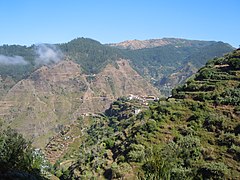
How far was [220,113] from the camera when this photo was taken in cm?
4122

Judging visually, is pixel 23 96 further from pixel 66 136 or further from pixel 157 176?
pixel 157 176

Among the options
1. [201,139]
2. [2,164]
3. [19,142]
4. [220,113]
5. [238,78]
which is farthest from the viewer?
[238,78]

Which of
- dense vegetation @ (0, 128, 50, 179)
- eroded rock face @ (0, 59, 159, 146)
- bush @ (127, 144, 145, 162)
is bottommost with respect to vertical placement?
eroded rock face @ (0, 59, 159, 146)

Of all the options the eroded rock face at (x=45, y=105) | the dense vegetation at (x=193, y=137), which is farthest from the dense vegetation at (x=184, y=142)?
the eroded rock face at (x=45, y=105)

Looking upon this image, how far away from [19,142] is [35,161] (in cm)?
1112

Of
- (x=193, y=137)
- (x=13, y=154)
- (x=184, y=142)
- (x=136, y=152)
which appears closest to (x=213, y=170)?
(x=184, y=142)

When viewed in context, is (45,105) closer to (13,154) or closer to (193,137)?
(193,137)

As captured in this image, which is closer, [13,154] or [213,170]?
[13,154]

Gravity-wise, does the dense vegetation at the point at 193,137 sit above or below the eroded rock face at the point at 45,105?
above

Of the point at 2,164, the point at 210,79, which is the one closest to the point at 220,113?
the point at 210,79

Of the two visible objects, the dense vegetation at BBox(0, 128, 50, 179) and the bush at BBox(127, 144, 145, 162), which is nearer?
the dense vegetation at BBox(0, 128, 50, 179)

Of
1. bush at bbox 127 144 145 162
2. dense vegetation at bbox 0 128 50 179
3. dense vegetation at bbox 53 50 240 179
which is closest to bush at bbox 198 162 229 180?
dense vegetation at bbox 53 50 240 179

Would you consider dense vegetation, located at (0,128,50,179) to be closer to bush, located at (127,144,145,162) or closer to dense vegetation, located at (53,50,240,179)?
dense vegetation, located at (53,50,240,179)

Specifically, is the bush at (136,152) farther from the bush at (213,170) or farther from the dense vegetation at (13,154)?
the dense vegetation at (13,154)
